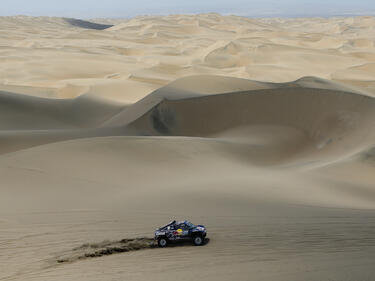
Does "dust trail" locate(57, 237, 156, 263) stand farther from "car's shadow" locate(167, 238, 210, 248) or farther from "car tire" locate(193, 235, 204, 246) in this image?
"car tire" locate(193, 235, 204, 246)

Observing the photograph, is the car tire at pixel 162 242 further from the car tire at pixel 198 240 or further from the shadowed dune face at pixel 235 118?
the shadowed dune face at pixel 235 118

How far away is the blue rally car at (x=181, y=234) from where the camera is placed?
270 inches

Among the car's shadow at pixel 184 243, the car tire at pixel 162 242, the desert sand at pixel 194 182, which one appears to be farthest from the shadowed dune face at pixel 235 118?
the car tire at pixel 162 242

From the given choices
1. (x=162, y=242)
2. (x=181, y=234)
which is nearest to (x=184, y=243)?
(x=181, y=234)

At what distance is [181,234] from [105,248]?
1.19 m

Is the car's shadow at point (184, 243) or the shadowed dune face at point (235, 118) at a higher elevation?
the shadowed dune face at point (235, 118)

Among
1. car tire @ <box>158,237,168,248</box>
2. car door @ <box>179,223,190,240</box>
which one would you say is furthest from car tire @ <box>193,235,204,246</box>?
car tire @ <box>158,237,168,248</box>

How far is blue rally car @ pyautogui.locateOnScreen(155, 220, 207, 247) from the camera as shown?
6855 mm

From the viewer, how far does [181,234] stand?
6.92 metres

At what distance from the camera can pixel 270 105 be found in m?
20.0

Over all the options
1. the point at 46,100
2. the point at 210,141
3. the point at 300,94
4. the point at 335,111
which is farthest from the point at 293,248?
the point at 46,100

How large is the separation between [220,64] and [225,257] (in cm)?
3768

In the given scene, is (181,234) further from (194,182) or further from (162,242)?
(194,182)

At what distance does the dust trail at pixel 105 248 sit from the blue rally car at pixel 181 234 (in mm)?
191
